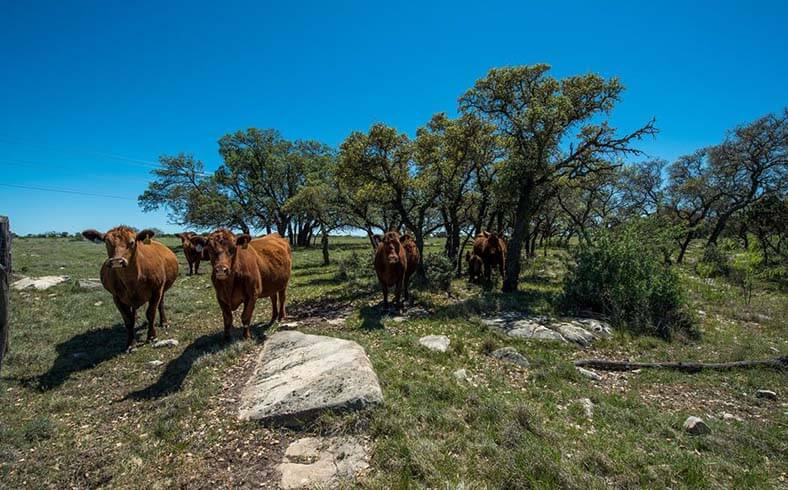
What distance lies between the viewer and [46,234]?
6806 cm

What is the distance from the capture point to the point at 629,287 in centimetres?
1076

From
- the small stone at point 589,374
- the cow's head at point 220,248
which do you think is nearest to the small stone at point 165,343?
the cow's head at point 220,248

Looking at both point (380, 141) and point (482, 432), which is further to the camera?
point (380, 141)

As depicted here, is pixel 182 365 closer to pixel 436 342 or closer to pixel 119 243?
pixel 119 243

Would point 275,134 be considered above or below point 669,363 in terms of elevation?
above

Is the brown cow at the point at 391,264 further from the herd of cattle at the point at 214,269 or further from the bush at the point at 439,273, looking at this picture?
the bush at the point at 439,273

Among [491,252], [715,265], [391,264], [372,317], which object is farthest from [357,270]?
[715,265]

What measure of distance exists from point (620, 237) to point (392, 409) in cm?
1054

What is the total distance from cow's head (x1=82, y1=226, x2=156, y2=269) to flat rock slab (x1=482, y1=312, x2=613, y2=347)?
8.63 metres

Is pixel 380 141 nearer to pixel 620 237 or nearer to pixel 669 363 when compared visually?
pixel 620 237

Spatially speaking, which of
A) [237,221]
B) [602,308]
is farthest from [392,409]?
[237,221]

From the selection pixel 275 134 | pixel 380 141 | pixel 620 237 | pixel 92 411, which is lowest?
pixel 92 411

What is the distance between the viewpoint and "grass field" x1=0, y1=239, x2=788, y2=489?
13.7 ft

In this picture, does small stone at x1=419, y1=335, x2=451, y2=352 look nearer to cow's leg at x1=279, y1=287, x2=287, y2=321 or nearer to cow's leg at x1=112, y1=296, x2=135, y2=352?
cow's leg at x1=279, y1=287, x2=287, y2=321
